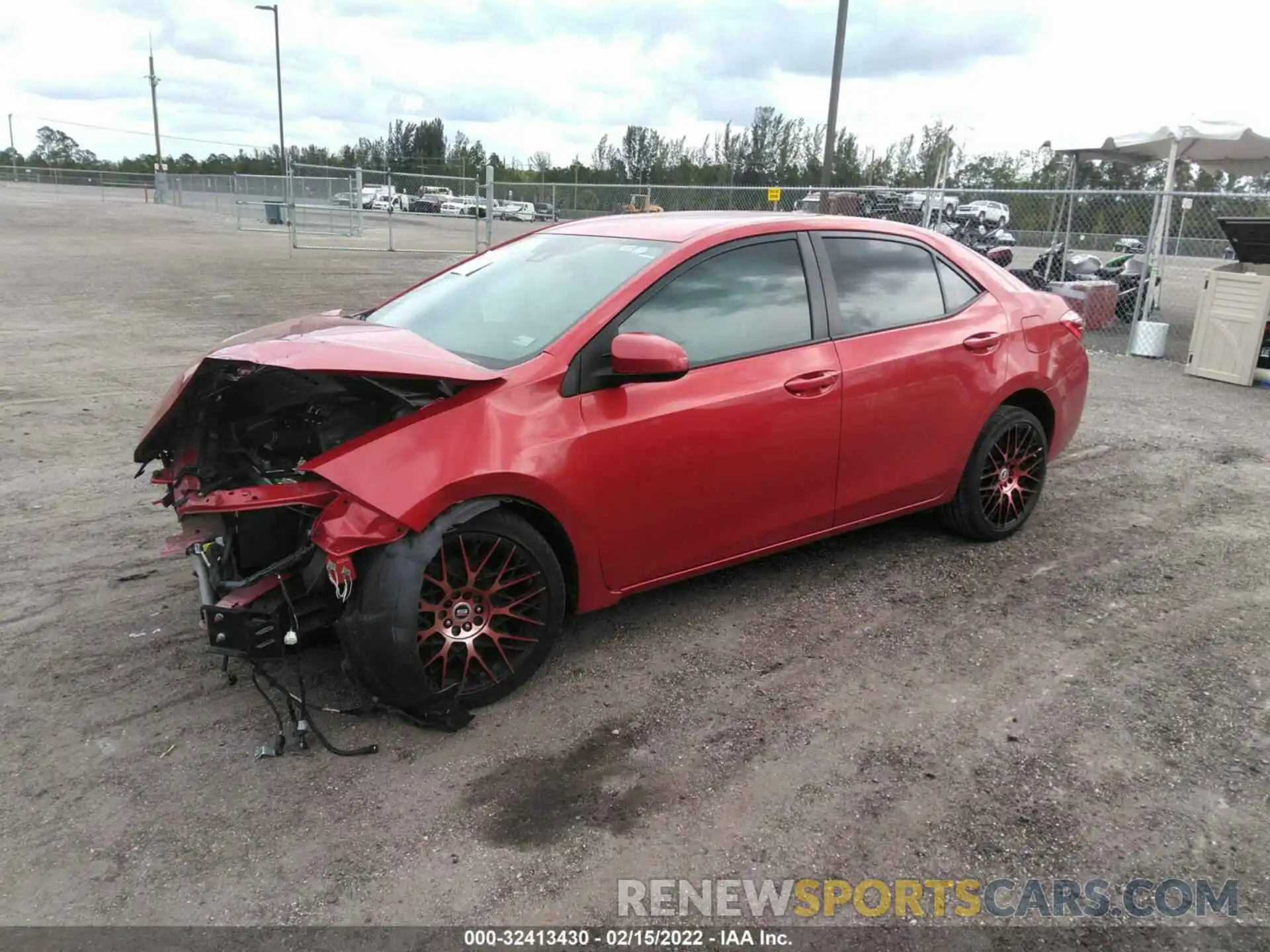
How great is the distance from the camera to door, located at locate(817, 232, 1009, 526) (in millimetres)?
4227

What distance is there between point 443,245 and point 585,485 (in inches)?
958

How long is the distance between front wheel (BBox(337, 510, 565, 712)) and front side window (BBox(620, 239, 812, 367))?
0.97m

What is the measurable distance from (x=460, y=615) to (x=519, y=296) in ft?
4.80

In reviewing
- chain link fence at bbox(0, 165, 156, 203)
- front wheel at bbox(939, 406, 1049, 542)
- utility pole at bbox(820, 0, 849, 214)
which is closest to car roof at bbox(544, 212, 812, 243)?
front wheel at bbox(939, 406, 1049, 542)

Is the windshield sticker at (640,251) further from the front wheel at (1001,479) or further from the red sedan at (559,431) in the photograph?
the front wheel at (1001,479)

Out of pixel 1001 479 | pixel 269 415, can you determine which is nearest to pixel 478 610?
pixel 269 415

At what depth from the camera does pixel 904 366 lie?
433 centimetres

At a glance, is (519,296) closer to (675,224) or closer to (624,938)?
(675,224)

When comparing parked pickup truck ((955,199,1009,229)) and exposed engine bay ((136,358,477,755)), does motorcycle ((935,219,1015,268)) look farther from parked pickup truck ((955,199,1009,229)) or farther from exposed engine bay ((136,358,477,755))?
exposed engine bay ((136,358,477,755))

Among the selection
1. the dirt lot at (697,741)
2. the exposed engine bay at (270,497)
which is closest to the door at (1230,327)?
the dirt lot at (697,741)

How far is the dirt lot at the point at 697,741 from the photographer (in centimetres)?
266

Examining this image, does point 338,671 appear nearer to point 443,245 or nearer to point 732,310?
point 732,310

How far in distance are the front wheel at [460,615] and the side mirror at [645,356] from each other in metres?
0.68

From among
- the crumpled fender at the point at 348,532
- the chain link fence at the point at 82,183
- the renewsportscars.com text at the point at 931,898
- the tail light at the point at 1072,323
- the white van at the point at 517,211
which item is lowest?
the renewsportscars.com text at the point at 931,898
